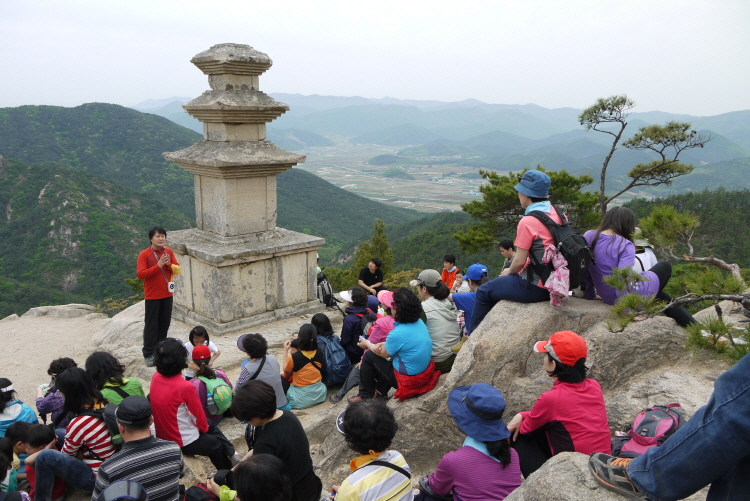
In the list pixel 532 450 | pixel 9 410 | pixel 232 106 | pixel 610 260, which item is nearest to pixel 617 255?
pixel 610 260

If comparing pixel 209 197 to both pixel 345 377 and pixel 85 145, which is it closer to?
Answer: pixel 345 377

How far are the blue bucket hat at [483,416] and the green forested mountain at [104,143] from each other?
135 feet

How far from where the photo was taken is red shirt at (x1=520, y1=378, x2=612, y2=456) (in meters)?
2.87

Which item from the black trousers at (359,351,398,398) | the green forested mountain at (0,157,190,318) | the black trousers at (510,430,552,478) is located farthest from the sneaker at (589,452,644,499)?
the green forested mountain at (0,157,190,318)

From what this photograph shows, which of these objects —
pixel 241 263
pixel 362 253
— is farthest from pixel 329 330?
pixel 362 253

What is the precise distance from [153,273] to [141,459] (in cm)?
355

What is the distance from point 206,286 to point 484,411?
5879 millimetres

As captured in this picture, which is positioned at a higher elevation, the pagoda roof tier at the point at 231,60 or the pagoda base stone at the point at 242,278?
the pagoda roof tier at the point at 231,60

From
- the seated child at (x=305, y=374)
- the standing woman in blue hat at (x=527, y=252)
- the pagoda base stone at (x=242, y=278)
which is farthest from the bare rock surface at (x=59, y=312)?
the standing woman in blue hat at (x=527, y=252)

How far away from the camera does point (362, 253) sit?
61.6ft

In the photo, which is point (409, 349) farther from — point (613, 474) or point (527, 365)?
point (613, 474)

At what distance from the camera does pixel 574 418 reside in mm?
2887

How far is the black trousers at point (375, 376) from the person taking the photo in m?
4.46

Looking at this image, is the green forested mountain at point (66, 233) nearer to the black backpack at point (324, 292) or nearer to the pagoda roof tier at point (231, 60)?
the black backpack at point (324, 292)
